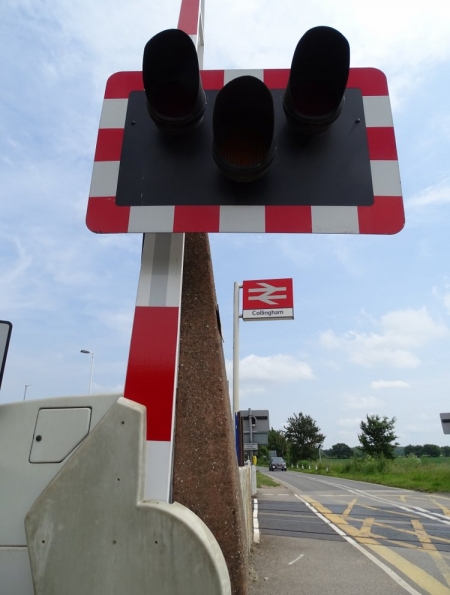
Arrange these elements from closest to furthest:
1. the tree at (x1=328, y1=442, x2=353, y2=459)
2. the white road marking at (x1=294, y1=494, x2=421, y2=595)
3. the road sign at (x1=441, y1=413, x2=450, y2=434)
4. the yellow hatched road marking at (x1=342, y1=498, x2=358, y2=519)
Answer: the white road marking at (x1=294, y1=494, x2=421, y2=595) → the yellow hatched road marking at (x1=342, y1=498, x2=358, y2=519) → the road sign at (x1=441, y1=413, x2=450, y2=434) → the tree at (x1=328, y1=442, x2=353, y2=459)

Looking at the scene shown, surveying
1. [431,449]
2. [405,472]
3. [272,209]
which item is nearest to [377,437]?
[405,472]

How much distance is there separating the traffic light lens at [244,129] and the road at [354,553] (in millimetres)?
4228

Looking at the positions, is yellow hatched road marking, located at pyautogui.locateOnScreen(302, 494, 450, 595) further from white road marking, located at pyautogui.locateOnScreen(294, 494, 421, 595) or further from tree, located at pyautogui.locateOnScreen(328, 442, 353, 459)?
tree, located at pyautogui.locateOnScreen(328, 442, 353, 459)

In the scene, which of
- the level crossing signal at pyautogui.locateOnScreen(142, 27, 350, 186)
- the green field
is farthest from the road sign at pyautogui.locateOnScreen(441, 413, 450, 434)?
the level crossing signal at pyautogui.locateOnScreen(142, 27, 350, 186)

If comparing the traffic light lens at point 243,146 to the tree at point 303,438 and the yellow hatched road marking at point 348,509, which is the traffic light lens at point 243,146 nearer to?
the yellow hatched road marking at point 348,509

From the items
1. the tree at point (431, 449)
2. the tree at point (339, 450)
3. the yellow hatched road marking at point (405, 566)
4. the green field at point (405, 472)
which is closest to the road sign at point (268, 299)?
the yellow hatched road marking at point (405, 566)

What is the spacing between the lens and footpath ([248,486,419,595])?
4266 mm

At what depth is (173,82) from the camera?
1587mm

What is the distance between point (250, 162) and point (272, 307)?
23.8 ft

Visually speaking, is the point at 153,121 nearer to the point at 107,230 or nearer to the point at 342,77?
the point at 107,230

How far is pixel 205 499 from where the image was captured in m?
1.90

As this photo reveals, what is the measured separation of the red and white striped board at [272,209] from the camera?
1.61m

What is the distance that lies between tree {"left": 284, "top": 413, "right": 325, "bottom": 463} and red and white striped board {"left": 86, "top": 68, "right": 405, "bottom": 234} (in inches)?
2956

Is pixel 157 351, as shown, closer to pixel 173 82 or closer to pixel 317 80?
pixel 173 82
